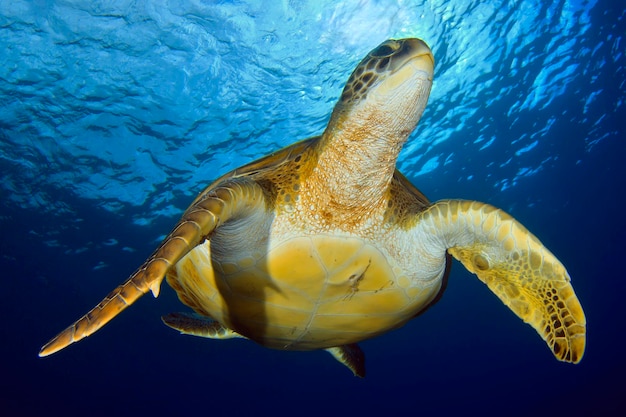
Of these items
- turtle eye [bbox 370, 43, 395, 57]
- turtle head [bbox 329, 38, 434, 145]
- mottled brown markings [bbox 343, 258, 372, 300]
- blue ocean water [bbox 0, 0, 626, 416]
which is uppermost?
blue ocean water [bbox 0, 0, 626, 416]

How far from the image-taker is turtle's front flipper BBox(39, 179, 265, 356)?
123cm

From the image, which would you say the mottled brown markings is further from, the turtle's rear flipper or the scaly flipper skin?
the turtle's rear flipper

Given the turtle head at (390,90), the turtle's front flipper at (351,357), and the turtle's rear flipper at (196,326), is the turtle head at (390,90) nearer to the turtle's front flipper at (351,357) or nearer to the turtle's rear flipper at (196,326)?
the turtle's rear flipper at (196,326)

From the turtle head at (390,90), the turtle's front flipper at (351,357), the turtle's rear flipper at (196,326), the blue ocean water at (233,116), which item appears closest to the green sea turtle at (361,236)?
the turtle head at (390,90)

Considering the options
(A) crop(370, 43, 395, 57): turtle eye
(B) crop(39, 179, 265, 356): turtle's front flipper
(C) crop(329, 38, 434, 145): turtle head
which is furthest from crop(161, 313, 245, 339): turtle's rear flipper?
(A) crop(370, 43, 395, 57): turtle eye

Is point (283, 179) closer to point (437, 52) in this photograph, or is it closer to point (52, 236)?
point (437, 52)

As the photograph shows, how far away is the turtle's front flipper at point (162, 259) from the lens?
123cm

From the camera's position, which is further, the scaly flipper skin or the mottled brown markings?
the mottled brown markings

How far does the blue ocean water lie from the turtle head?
19.1 feet

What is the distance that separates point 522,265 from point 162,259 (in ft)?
8.02

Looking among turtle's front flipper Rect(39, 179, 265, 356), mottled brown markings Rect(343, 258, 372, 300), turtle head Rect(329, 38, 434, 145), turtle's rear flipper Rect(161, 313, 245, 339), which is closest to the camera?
turtle's front flipper Rect(39, 179, 265, 356)

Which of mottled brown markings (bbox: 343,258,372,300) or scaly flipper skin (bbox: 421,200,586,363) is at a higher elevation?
mottled brown markings (bbox: 343,258,372,300)

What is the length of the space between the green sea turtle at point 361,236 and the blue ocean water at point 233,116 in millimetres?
5926

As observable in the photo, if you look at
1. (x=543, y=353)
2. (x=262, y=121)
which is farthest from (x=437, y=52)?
(x=543, y=353)
